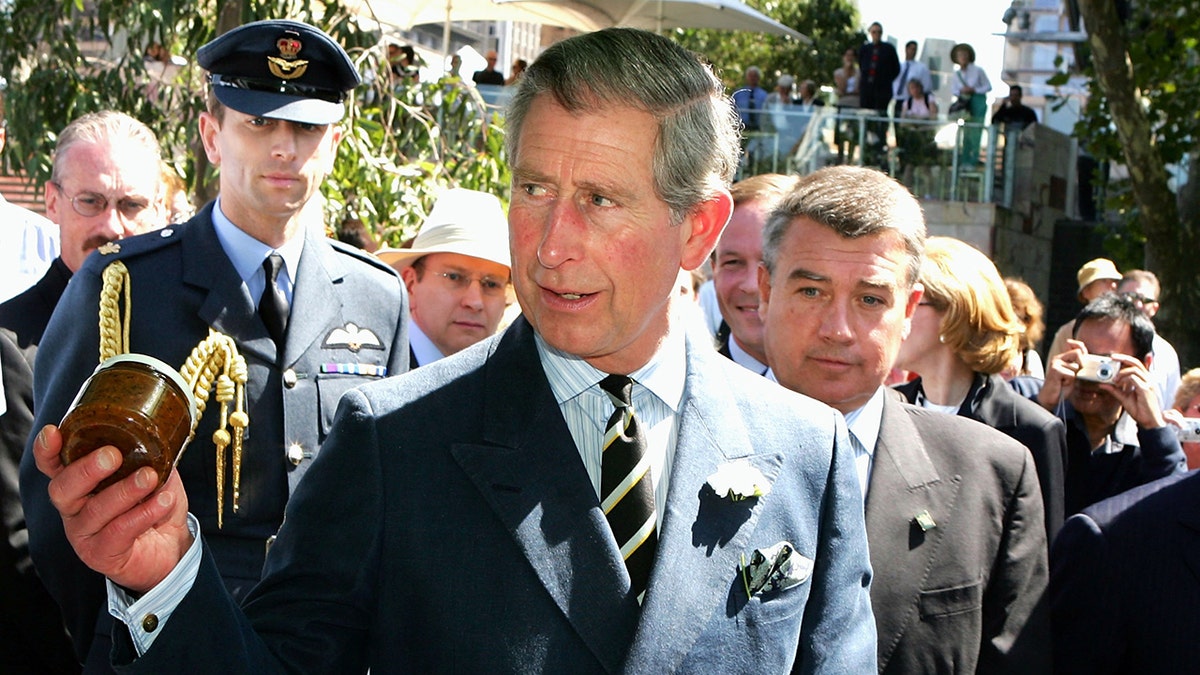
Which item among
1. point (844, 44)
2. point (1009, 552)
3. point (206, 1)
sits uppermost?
point (844, 44)

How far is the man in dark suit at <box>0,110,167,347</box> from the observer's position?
4852 millimetres

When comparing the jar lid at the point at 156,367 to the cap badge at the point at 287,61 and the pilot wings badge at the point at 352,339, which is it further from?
the cap badge at the point at 287,61

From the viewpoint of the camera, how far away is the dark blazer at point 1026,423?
399cm

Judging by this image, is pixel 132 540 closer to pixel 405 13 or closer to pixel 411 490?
pixel 411 490

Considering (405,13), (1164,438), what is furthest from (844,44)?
(1164,438)

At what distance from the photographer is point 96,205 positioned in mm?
4895

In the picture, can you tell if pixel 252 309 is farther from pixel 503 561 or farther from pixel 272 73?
pixel 503 561

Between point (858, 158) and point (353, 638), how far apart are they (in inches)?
542

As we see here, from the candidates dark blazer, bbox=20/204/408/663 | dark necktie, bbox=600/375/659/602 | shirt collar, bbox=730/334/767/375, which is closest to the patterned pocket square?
dark necktie, bbox=600/375/659/602

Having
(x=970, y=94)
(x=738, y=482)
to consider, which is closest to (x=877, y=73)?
(x=970, y=94)

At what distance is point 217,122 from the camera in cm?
400

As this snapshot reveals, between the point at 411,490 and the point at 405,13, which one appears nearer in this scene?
the point at 411,490

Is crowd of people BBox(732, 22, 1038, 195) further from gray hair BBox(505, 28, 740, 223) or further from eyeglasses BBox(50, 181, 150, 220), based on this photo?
gray hair BBox(505, 28, 740, 223)

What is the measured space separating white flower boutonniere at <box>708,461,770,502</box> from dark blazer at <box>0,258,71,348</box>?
2513 millimetres
